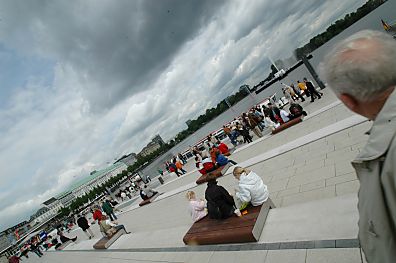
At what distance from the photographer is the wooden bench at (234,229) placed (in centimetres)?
538

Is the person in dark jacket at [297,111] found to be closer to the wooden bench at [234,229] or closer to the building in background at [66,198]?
the wooden bench at [234,229]

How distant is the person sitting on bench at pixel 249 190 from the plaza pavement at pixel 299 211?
428 millimetres

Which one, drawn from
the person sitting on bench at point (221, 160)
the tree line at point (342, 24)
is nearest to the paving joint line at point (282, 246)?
the person sitting on bench at point (221, 160)

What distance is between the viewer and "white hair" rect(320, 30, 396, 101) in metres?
1.43

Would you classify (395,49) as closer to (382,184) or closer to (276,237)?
(382,184)

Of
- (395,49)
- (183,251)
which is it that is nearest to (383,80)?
(395,49)

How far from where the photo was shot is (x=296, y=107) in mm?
13281

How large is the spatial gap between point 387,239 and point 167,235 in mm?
7858

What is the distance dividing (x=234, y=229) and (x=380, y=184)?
4.63m

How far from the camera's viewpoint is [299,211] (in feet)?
17.6

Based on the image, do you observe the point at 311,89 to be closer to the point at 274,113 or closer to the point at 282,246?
the point at 274,113

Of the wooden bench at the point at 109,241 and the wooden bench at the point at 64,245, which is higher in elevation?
the wooden bench at the point at 64,245

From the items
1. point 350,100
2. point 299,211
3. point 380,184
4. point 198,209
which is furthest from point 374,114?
point 198,209

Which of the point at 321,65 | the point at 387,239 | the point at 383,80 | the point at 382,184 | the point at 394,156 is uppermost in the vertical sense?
the point at 321,65
